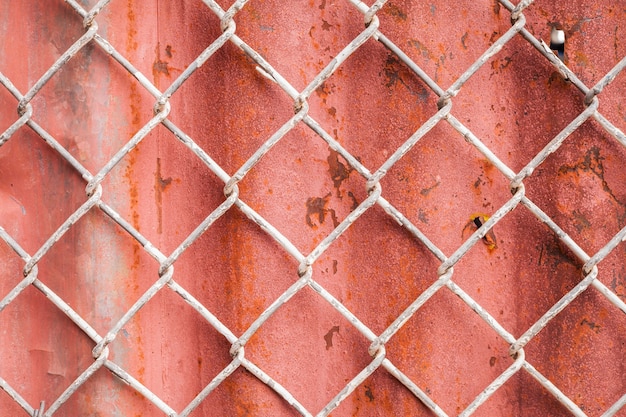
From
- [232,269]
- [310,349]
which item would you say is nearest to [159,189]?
[232,269]

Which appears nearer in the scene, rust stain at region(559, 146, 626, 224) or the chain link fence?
the chain link fence

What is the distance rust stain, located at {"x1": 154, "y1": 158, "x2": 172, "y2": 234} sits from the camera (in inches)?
45.5

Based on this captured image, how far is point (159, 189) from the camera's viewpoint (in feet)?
3.80

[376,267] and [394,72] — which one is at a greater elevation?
[394,72]

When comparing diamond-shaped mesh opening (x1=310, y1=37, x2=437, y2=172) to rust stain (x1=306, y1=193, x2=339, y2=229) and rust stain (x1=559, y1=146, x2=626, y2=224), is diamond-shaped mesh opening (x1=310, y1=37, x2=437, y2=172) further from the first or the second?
rust stain (x1=559, y1=146, x2=626, y2=224)

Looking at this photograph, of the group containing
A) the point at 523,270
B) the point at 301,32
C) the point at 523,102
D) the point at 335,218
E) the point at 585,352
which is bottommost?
the point at 585,352

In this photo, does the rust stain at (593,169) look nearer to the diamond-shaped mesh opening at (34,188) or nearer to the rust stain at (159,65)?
the rust stain at (159,65)

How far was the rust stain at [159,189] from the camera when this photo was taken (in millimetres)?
1156

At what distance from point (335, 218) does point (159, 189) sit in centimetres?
34

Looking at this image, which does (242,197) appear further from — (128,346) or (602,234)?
(602,234)

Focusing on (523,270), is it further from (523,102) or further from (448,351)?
(523,102)

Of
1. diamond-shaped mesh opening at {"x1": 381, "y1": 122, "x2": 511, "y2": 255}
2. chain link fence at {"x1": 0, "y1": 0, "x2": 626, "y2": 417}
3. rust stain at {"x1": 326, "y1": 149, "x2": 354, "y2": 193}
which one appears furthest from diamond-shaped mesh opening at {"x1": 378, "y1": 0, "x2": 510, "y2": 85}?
rust stain at {"x1": 326, "y1": 149, "x2": 354, "y2": 193}

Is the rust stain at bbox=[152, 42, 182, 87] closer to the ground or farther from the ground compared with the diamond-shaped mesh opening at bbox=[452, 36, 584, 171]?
farther from the ground

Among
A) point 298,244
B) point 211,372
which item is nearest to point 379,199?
point 298,244
